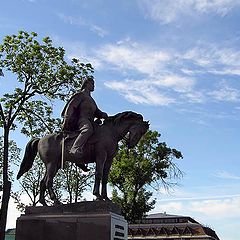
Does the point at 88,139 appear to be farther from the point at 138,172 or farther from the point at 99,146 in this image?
the point at 138,172

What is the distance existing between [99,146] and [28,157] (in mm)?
2041

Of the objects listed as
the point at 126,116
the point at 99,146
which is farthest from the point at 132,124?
the point at 99,146

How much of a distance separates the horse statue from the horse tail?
1.32ft

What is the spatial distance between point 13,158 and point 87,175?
17.8 feet

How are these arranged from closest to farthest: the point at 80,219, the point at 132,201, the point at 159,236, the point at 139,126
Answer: the point at 80,219, the point at 139,126, the point at 132,201, the point at 159,236

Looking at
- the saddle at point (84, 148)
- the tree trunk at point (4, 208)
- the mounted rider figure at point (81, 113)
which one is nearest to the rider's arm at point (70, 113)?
the mounted rider figure at point (81, 113)

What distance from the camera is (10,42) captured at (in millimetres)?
23438

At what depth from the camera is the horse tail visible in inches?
467

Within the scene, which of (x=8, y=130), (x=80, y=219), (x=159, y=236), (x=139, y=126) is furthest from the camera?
(x=159, y=236)

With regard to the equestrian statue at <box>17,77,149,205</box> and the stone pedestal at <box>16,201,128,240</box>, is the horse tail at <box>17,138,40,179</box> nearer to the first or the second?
the equestrian statue at <box>17,77,149,205</box>

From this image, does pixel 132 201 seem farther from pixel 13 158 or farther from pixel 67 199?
pixel 13 158

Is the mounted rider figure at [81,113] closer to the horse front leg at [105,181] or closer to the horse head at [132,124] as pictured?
the horse head at [132,124]

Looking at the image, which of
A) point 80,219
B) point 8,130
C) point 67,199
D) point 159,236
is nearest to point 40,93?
point 8,130

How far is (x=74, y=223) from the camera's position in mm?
10172
